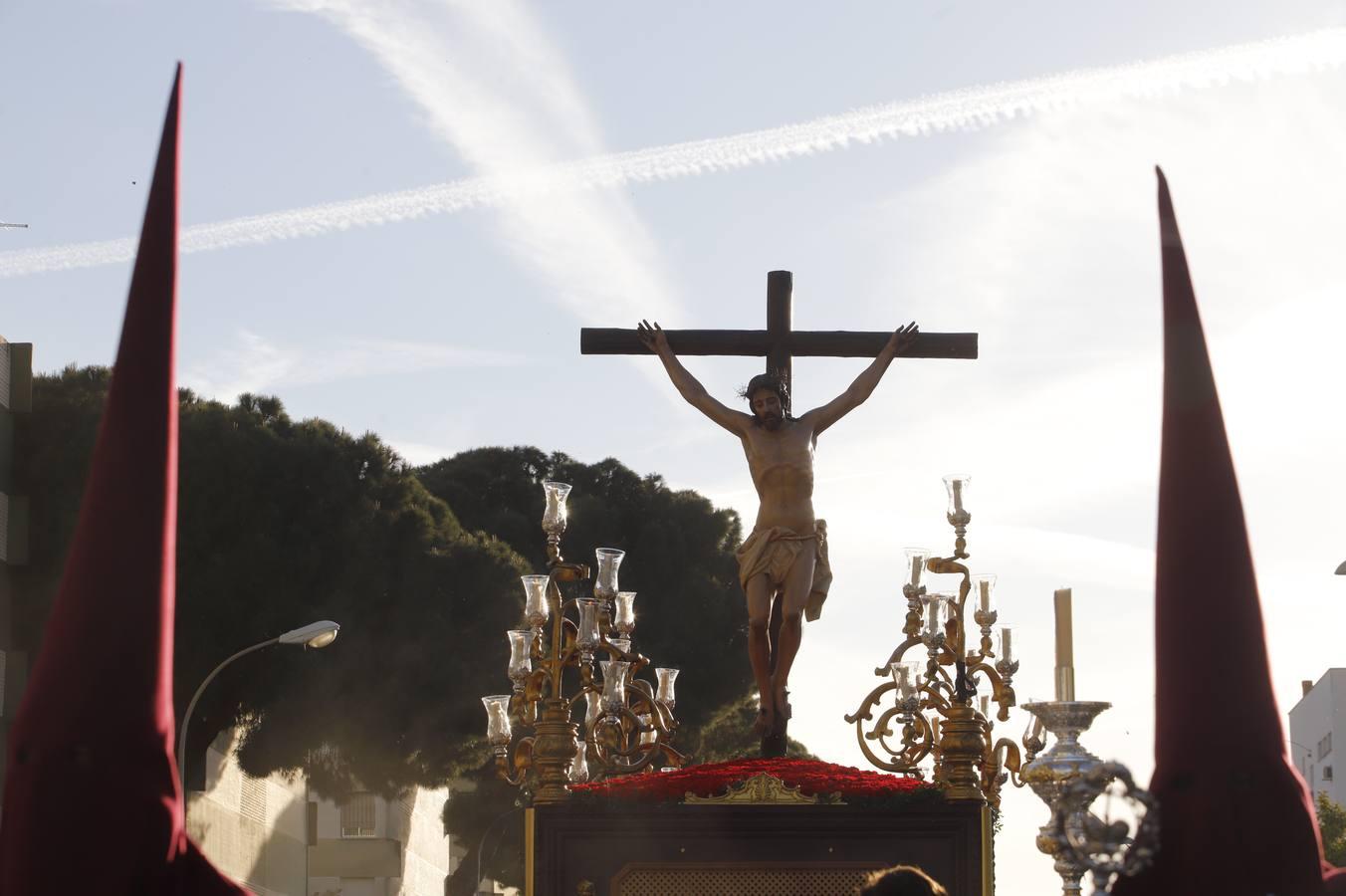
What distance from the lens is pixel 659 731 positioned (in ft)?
39.8

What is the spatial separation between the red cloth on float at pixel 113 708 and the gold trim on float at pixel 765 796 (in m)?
5.59

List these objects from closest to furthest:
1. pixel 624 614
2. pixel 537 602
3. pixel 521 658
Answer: pixel 537 602
pixel 521 658
pixel 624 614

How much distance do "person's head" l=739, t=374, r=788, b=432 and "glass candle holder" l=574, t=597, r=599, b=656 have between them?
1490 mm

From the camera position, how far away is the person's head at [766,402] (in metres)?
11.3

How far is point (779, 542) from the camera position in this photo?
11086mm

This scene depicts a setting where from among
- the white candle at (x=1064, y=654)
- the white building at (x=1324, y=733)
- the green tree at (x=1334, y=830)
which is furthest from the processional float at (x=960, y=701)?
the white building at (x=1324, y=733)

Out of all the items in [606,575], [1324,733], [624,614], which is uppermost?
[1324,733]

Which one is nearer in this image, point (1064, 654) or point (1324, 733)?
point (1064, 654)

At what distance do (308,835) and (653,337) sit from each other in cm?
3936

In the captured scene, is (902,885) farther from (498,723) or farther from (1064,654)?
(498,723)

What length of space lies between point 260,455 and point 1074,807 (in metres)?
26.7

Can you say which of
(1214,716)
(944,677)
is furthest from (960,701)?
(1214,716)

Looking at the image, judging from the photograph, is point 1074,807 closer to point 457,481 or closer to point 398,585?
point 398,585

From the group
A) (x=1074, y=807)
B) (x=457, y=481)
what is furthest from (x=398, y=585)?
(x=1074, y=807)
